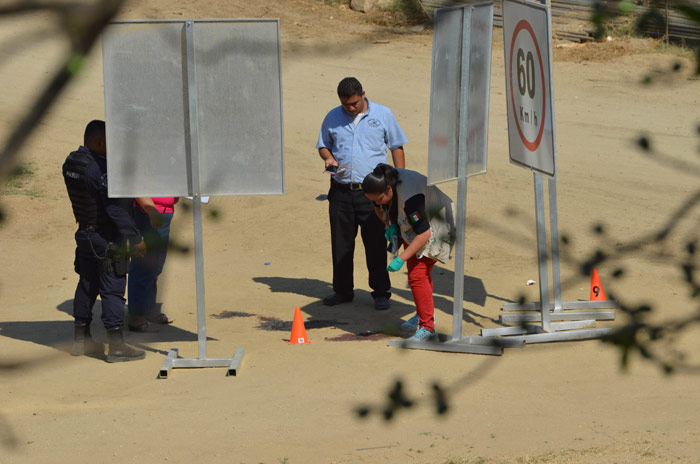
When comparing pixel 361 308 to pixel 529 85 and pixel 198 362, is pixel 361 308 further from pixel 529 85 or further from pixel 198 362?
pixel 529 85

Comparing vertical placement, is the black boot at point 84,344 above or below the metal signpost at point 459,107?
below

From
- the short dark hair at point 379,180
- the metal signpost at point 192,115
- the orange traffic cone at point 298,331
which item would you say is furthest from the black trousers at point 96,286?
the short dark hair at point 379,180

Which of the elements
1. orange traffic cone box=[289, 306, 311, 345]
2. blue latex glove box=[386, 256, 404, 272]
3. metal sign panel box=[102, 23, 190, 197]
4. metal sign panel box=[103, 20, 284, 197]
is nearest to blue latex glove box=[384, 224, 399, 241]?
blue latex glove box=[386, 256, 404, 272]

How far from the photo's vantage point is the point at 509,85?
23.0 ft

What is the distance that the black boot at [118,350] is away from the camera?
706 centimetres

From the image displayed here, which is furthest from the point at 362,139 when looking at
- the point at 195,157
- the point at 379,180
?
the point at 195,157

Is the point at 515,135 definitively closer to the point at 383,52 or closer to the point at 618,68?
the point at 618,68

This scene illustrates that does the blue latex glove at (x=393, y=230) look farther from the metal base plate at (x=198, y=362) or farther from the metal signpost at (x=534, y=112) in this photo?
the metal base plate at (x=198, y=362)

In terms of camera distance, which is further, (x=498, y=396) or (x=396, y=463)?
(x=498, y=396)

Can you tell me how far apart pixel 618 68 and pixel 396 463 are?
16.5 m

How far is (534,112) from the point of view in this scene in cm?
670

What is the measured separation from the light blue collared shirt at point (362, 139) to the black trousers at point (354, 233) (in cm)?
17

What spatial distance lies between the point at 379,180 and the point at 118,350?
7.57 feet

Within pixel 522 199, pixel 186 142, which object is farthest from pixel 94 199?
pixel 522 199
